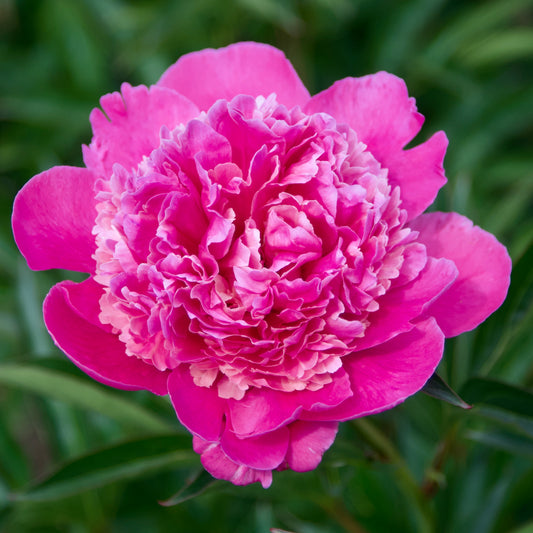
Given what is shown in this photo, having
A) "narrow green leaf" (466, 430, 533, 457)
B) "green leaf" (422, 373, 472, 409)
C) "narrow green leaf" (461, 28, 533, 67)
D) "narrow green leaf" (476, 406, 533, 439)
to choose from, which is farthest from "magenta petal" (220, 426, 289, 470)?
"narrow green leaf" (461, 28, 533, 67)

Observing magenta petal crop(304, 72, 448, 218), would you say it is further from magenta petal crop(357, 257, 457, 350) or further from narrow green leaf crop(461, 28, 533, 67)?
narrow green leaf crop(461, 28, 533, 67)

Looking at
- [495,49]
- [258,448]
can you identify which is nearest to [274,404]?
[258,448]

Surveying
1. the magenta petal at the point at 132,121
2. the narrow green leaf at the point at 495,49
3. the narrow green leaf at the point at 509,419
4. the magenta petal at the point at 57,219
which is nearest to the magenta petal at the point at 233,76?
the magenta petal at the point at 132,121

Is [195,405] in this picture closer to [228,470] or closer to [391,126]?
[228,470]

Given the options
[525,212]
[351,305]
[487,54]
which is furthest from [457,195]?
[525,212]

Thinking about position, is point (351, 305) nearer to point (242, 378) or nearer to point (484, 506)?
point (242, 378)
